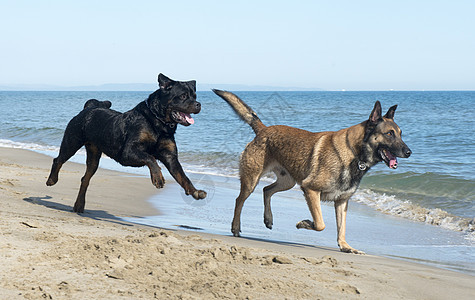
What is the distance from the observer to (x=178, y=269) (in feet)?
13.1

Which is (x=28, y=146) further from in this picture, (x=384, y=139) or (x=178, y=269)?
(x=178, y=269)

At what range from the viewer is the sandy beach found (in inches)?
140

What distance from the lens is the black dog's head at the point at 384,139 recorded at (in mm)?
6141

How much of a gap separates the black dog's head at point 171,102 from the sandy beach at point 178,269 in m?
1.38

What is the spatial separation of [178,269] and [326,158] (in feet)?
9.65

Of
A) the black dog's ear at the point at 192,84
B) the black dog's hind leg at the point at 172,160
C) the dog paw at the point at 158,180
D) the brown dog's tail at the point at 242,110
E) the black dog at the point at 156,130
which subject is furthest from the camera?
the brown dog's tail at the point at 242,110

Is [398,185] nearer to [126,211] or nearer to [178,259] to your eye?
[126,211]

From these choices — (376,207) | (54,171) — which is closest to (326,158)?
(54,171)

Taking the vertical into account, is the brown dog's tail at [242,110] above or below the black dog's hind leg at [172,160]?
above

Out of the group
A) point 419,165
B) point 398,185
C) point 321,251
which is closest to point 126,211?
point 321,251

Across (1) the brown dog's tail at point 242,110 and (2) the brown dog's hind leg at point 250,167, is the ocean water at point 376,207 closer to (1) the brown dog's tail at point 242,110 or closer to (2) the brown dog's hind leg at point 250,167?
(1) the brown dog's tail at point 242,110

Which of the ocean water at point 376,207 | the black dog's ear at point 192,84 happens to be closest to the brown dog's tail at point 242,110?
the ocean water at point 376,207

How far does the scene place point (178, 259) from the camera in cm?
424

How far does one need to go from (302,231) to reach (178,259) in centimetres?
348
